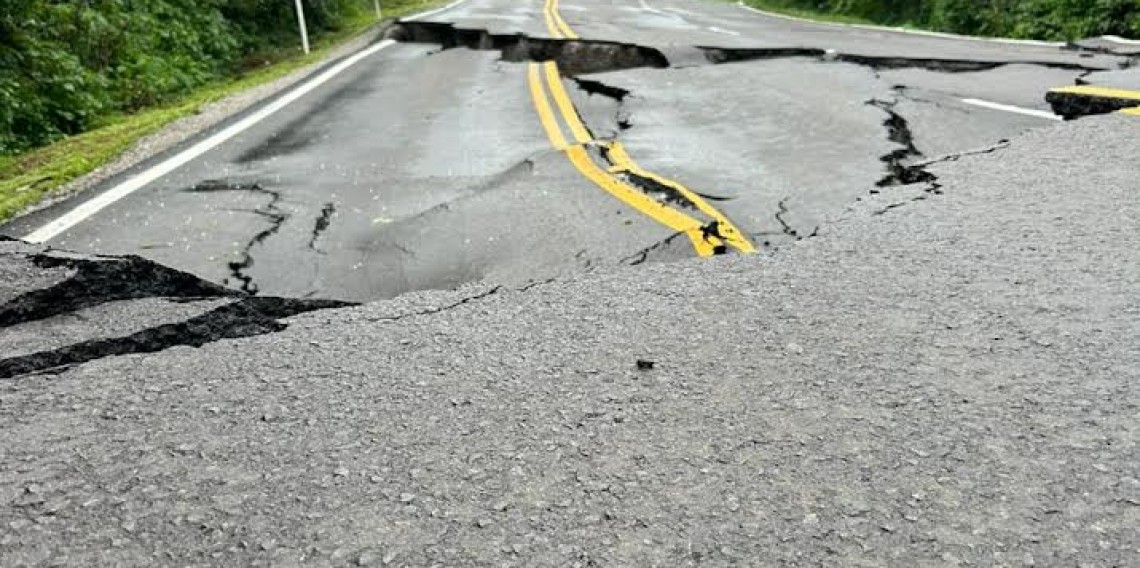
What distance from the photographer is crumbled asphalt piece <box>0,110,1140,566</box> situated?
2051 millimetres

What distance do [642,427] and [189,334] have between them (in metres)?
1.94

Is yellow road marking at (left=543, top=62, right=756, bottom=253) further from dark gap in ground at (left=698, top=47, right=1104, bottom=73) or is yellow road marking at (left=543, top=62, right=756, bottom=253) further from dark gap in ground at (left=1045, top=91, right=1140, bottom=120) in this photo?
dark gap in ground at (left=1045, top=91, right=1140, bottom=120)

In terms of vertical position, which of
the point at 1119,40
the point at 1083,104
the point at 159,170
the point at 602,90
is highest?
the point at 1119,40

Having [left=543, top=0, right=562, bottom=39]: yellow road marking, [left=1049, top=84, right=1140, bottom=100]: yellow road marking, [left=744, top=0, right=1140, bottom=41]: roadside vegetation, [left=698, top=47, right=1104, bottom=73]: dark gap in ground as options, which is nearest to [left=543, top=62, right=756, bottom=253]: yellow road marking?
[left=698, top=47, right=1104, bottom=73]: dark gap in ground

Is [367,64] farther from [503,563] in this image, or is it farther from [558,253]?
[503,563]

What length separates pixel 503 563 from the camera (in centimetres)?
198

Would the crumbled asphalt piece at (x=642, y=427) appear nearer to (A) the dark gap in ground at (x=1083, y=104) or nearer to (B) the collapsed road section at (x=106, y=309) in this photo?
(B) the collapsed road section at (x=106, y=309)

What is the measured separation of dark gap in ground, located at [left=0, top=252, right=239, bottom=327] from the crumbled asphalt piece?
0.66 m

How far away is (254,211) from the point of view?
5.09m

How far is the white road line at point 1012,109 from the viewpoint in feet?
21.1

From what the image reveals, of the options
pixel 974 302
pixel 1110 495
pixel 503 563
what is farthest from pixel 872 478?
pixel 974 302

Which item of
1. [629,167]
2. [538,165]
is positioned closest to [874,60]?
[629,167]

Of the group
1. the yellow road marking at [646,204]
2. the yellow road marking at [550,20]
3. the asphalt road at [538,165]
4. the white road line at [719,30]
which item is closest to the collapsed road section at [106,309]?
the asphalt road at [538,165]

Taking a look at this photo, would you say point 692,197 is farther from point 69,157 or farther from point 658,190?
point 69,157
